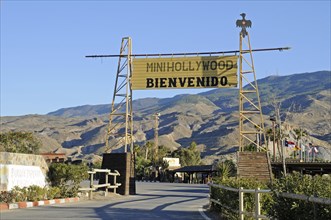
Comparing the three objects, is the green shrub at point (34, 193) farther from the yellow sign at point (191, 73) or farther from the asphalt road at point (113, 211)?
the yellow sign at point (191, 73)

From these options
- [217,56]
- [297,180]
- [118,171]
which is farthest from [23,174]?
[297,180]

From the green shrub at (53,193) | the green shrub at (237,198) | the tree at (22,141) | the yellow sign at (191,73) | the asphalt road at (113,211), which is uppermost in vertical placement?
the yellow sign at (191,73)

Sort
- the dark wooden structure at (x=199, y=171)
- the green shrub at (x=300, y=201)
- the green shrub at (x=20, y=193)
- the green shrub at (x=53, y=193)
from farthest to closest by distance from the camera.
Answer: the dark wooden structure at (x=199, y=171) < the green shrub at (x=53, y=193) < the green shrub at (x=20, y=193) < the green shrub at (x=300, y=201)

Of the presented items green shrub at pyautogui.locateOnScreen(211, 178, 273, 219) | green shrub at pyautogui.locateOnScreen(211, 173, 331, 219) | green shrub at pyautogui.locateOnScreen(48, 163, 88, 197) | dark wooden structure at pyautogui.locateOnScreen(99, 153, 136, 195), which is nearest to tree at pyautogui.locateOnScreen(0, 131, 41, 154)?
dark wooden structure at pyautogui.locateOnScreen(99, 153, 136, 195)

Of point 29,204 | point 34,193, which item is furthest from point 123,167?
point 29,204

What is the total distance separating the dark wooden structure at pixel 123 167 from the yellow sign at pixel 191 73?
5.05m

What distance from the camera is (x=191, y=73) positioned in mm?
32625

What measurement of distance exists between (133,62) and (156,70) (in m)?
1.72

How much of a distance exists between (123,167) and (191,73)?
24.8 feet

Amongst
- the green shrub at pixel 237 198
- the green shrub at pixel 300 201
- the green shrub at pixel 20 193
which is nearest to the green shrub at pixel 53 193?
the green shrub at pixel 20 193

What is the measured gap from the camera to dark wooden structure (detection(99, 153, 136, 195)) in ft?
116

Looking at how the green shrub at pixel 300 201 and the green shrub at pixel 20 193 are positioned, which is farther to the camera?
the green shrub at pixel 20 193

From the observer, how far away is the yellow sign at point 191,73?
3231 cm

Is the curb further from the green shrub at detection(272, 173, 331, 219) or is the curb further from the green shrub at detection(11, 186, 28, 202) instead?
the green shrub at detection(272, 173, 331, 219)
